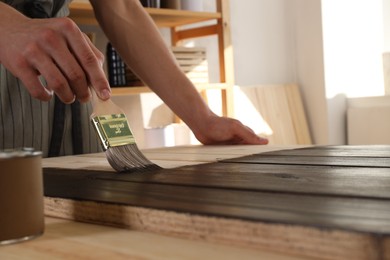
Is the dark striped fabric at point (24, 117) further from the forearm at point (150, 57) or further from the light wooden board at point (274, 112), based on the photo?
the light wooden board at point (274, 112)

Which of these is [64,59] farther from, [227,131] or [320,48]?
[320,48]

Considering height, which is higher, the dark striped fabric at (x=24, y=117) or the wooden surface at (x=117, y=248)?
the dark striped fabric at (x=24, y=117)

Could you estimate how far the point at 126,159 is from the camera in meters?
0.95

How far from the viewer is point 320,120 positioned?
13.0 feet

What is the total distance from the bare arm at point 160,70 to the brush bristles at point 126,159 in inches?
21.9

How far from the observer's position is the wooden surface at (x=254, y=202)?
1.54ft

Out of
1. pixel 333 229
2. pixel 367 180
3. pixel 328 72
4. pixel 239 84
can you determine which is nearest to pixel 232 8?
pixel 239 84

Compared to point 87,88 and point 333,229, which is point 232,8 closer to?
point 87,88

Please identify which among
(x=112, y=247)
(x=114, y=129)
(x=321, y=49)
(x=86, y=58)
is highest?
(x=321, y=49)

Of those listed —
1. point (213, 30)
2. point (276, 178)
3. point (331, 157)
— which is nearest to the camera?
point (276, 178)

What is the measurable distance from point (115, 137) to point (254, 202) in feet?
1.34

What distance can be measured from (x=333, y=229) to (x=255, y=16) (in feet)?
11.7

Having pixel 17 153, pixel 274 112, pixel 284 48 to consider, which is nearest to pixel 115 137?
pixel 17 153

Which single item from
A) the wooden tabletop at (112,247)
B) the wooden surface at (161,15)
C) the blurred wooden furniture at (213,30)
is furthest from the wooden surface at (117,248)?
the blurred wooden furniture at (213,30)
